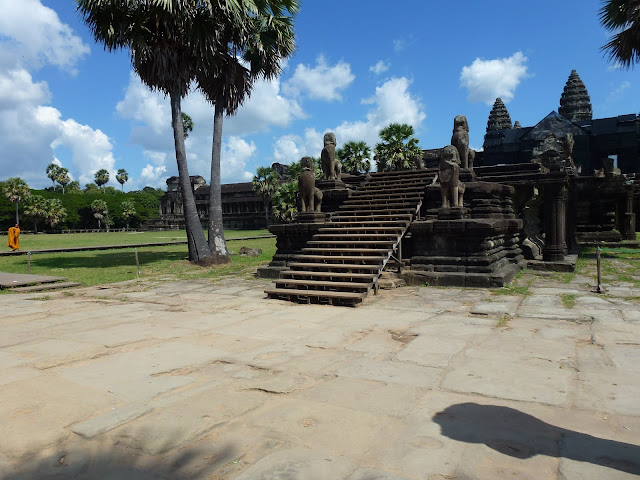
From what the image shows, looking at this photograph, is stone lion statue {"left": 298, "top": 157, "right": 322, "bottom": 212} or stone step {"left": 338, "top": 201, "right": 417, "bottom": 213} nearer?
stone lion statue {"left": 298, "top": 157, "right": 322, "bottom": 212}

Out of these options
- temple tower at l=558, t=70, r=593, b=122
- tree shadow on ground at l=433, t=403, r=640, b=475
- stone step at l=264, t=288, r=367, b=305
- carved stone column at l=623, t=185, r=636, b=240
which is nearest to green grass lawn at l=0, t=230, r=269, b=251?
stone step at l=264, t=288, r=367, b=305

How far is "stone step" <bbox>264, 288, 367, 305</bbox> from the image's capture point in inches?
300

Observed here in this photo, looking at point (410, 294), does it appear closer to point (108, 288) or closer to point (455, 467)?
point (455, 467)

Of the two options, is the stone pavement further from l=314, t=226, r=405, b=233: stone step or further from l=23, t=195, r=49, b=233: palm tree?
l=23, t=195, r=49, b=233: palm tree

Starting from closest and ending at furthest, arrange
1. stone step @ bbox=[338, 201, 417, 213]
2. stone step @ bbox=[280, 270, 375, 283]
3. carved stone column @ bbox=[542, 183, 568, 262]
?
stone step @ bbox=[280, 270, 375, 283]
stone step @ bbox=[338, 201, 417, 213]
carved stone column @ bbox=[542, 183, 568, 262]

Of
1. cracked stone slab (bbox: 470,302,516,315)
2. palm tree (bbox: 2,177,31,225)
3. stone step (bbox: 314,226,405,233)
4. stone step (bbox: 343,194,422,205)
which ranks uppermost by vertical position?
palm tree (bbox: 2,177,31,225)

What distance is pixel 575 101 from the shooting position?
42125mm

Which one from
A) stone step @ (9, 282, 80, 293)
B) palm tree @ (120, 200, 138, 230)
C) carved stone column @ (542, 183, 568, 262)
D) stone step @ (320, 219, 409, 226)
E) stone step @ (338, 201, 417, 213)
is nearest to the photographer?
stone step @ (9, 282, 80, 293)

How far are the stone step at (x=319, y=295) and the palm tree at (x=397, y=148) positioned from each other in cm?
1869

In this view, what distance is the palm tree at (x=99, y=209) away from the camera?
6112cm

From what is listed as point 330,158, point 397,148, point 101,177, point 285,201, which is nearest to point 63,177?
point 101,177

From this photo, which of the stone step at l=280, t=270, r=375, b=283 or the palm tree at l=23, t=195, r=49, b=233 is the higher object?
the palm tree at l=23, t=195, r=49, b=233

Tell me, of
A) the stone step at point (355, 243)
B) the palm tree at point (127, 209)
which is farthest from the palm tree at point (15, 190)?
the stone step at point (355, 243)

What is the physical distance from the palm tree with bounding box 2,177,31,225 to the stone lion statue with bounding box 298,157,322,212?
51.4 m
